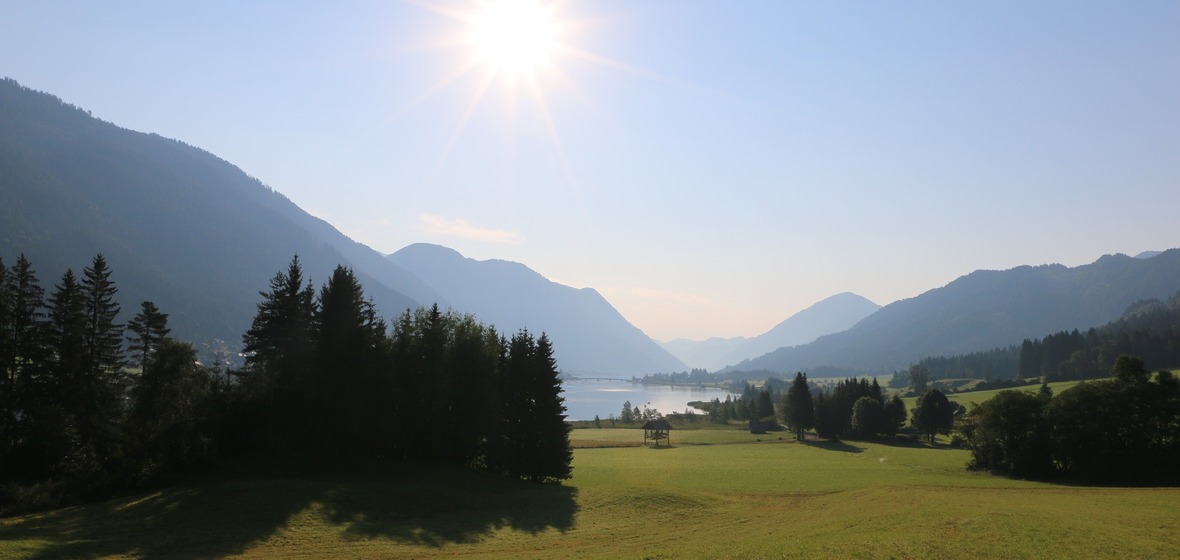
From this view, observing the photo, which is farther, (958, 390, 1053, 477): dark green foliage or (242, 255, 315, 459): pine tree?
(958, 390, 1053, 477): dark green foliage

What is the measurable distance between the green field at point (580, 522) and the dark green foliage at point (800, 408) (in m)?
68.5

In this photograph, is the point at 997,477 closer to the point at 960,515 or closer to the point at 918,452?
the point at 918,452

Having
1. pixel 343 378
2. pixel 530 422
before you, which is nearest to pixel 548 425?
pixel 530 422

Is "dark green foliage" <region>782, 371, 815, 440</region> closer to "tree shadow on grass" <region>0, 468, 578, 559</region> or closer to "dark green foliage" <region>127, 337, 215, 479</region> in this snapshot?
"tree shadow on grass" <region>0, 468, 578, 559</region>

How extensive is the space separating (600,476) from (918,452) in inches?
2013

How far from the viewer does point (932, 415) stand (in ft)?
362

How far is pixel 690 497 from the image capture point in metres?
45.2

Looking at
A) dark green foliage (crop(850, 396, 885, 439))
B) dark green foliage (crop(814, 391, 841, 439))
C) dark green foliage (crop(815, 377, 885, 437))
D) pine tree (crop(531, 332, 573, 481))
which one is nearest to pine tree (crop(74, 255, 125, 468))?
pine tree (crop(531, 332, 573, 481))

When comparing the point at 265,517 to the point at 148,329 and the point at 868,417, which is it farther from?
the point at 868,417

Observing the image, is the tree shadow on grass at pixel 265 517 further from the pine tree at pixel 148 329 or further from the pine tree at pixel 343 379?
the pine tree at pixel 148 329

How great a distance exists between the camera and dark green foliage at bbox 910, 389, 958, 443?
11012cm

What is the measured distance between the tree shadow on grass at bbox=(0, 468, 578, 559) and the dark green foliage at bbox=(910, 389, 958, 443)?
A: 9091cm

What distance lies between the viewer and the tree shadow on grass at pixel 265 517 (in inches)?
1011

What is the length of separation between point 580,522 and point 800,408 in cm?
9391
